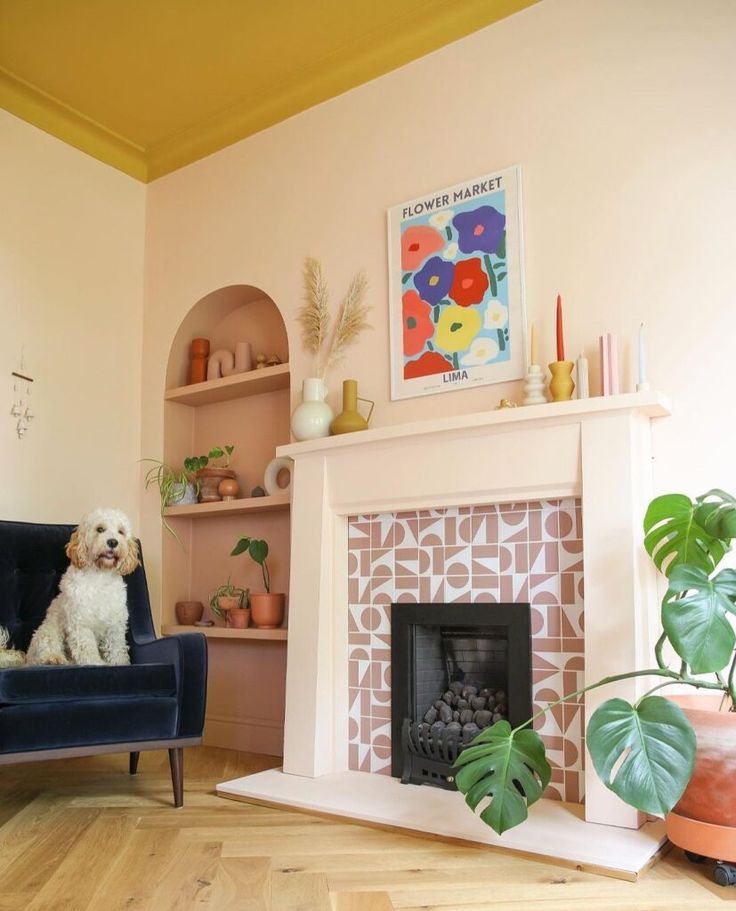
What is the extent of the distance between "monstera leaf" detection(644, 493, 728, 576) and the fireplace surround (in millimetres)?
103

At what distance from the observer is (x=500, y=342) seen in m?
2.96

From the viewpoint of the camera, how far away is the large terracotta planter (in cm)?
197

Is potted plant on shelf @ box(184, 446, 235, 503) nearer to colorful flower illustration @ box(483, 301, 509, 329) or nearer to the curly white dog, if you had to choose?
the curly white dog

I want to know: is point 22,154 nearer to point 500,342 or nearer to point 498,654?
point 500,342

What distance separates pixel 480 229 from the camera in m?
3.06

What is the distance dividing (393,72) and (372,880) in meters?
2.98

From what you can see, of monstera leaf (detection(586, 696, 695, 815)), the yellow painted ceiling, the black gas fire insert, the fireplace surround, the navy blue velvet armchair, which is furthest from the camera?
the yellow painted ceiling

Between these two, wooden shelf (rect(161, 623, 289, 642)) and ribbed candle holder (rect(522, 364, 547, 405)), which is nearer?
ribbed candle holder (rect(522, 364, 547, 405))

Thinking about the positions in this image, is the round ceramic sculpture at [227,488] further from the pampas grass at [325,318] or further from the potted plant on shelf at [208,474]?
the pampas grass at [325,318]

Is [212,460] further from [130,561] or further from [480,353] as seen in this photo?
[480,353]

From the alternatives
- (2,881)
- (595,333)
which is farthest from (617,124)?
(2,881)

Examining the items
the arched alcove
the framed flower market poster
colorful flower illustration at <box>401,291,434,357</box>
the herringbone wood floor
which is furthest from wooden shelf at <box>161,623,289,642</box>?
colorful flower illustration at <box>401,291,434,357</box>

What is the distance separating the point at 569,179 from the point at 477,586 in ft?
4.75

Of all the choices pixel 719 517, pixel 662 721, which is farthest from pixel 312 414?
pixel 662 721
